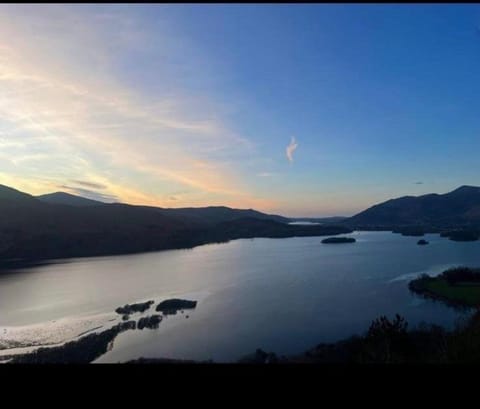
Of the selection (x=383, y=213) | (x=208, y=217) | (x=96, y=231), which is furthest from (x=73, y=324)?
(x=383, y=213)

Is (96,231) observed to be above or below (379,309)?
above

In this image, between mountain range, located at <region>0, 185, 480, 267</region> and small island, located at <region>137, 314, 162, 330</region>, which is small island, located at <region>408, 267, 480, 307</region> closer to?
small island, located at <region>137, 314, 162, 330</region>

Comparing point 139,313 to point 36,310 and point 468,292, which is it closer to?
point 36,310

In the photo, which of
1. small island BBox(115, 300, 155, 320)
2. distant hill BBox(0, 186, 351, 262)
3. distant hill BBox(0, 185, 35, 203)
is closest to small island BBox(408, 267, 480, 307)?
small island BBox(115, 300, 155, 320)

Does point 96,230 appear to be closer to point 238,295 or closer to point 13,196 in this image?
point 13,196

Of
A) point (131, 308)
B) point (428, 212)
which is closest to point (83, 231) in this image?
point (131, 308)

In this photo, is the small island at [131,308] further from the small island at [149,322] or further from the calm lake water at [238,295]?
the small island at [149,322]
